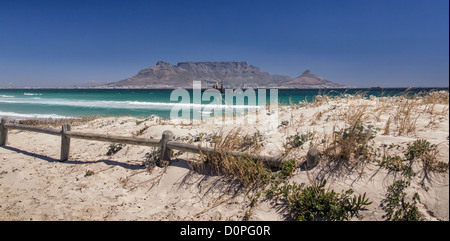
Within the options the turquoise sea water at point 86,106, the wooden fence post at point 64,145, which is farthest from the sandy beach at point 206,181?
the turquoise sea water at point 86,106

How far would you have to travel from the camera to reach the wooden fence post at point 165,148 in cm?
493

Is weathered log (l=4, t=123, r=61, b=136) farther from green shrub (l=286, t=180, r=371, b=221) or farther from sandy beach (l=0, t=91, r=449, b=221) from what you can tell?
green shrub (l=286, t=180, r=371, b=221)

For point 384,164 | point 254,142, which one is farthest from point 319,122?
point 384,164

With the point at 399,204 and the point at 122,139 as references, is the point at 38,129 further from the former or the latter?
the point at 399,204

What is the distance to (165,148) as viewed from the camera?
499cm

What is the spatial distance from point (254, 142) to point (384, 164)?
2285 mm

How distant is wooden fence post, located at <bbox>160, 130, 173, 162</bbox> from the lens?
4930mm

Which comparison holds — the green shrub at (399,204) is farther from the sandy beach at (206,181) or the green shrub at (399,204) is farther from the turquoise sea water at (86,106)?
the turquoise sea water at (86,106)

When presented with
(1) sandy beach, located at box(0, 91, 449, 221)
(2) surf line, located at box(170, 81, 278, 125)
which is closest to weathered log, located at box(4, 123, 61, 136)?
(1) sandy beach, located at box(0, 91, 449, 221)

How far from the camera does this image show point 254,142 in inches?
201

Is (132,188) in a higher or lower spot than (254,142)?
lower
